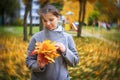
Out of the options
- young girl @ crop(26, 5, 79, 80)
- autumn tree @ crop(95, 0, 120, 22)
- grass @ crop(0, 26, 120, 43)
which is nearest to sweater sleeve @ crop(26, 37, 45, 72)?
young girl @ crop(26, 5, 79, 80)

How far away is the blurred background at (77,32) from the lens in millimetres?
2807

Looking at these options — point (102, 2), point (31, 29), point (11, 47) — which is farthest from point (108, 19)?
point (11, 47)

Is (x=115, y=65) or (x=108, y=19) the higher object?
(x=108, y=19)

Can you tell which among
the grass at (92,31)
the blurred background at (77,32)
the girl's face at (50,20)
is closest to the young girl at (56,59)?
the girl's face at (50,20)

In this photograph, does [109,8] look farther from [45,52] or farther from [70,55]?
[45,52]

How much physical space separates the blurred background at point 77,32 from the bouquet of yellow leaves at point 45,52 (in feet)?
2.24

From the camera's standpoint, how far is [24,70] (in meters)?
2.83

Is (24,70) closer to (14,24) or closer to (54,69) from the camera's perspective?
(14,24)

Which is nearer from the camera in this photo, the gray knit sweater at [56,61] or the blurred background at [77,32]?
Answer: the gray knit sweater at [56,61]

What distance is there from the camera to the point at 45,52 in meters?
2.06

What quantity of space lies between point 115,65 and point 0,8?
3.54ft

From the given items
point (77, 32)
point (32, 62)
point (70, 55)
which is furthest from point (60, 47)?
point (77, 32)

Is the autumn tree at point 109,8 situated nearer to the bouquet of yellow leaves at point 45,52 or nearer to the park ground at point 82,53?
the park ground at point 82,53

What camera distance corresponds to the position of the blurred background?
2.81 metres
